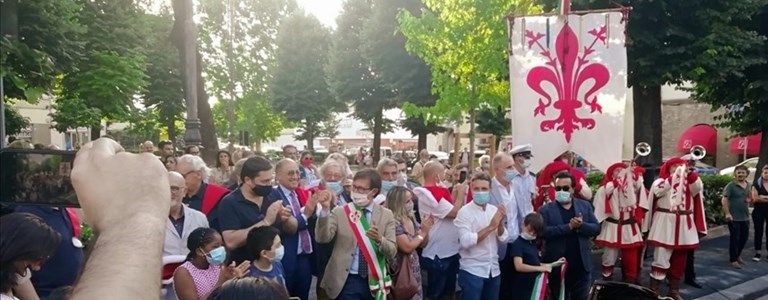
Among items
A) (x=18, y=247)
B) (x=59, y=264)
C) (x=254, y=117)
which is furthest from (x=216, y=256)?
(x=254, y=117)

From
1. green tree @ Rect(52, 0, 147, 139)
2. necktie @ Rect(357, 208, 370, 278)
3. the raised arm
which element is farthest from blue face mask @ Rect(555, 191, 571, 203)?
green tree @ Rect(52, 0, 147, 139)

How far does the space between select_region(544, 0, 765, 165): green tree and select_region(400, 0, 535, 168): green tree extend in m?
3.63

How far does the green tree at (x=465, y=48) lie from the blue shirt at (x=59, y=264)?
12196 millimetres

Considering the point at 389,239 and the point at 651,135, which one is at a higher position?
the point at 651,135

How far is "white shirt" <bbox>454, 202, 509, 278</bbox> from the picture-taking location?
564cm

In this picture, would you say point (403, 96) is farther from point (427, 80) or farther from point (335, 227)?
Result: point (335, 227)

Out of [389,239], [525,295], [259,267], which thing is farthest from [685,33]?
[259,267]

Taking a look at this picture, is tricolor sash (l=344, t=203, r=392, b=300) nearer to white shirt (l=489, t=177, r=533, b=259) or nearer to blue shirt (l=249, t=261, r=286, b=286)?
blue shirt (l=249, t=261, r=286, b=286)

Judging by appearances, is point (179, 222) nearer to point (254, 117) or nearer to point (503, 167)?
point (503, 167)

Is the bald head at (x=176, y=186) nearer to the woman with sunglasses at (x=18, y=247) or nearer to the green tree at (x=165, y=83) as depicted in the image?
the woman with sunglasses at (x=18, y=247)

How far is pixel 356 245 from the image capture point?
5027 mm

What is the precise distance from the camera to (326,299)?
5316mm

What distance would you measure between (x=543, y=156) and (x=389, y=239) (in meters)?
4.09

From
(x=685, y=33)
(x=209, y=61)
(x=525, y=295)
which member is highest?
(x=209, y=61)
